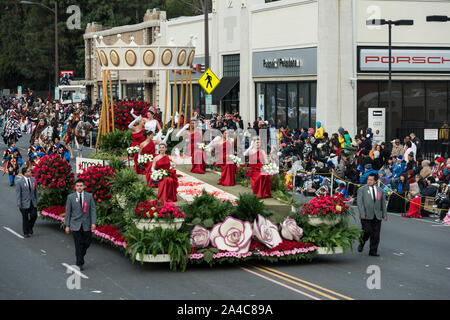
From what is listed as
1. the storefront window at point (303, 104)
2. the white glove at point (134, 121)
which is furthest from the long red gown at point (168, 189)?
the storefront window at point (303, 104)

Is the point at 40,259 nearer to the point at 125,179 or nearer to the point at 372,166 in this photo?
the point at 125,179

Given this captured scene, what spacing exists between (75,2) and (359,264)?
234 feet

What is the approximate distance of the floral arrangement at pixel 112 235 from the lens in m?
15.5

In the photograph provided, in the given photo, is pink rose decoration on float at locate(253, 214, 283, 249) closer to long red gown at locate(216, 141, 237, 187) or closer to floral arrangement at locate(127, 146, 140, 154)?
long red gown at locate(216, 141, 237, 187)

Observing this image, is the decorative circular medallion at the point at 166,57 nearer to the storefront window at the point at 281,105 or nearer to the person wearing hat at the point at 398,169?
the person wearing hat at the point at 398,169

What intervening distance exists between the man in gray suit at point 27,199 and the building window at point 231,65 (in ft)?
82.6

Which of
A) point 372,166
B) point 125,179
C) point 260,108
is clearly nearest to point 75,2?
point 260,108

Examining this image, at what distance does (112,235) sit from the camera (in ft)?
52.9

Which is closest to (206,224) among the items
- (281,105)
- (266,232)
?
(266,232)

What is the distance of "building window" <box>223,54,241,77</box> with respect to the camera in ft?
141

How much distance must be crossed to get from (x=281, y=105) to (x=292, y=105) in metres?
1.08

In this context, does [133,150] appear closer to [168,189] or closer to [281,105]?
[168,189]

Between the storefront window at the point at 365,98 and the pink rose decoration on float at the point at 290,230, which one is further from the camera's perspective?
the storefront window at the point at 365,98

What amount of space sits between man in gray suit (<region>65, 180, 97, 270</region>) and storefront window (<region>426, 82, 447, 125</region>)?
24503 mm
